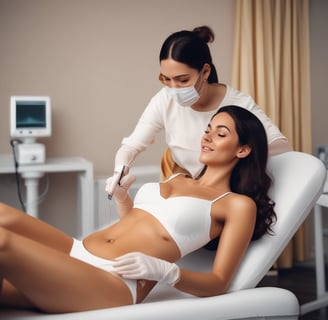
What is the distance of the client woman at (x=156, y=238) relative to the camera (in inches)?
47.3

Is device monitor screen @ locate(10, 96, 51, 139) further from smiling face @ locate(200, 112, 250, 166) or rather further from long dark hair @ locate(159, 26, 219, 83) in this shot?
smiling face @ locate(200, 112, 250, 166)

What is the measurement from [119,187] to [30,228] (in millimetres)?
343

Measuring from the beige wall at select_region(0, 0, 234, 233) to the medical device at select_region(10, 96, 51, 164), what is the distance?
0.32m

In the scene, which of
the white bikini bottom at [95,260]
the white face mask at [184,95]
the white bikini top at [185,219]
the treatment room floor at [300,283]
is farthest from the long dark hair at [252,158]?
the treatment room floor at [300,283]

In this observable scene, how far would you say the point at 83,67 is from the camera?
3.22 metres

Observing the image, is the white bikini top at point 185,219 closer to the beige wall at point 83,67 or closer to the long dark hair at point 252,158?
the long dark hair at point 252,158

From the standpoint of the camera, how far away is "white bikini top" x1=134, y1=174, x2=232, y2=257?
149cm

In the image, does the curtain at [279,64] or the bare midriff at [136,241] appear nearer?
the bare midriff at [136,241]

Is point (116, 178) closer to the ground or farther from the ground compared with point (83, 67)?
closer to the ground

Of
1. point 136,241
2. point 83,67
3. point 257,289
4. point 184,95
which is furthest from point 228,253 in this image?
point 83,67

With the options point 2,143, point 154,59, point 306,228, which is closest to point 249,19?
point 154,59

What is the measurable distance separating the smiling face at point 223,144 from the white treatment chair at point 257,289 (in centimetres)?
16

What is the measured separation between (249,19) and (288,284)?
5.50 ft

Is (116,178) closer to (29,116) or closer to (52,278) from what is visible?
(52,278)
